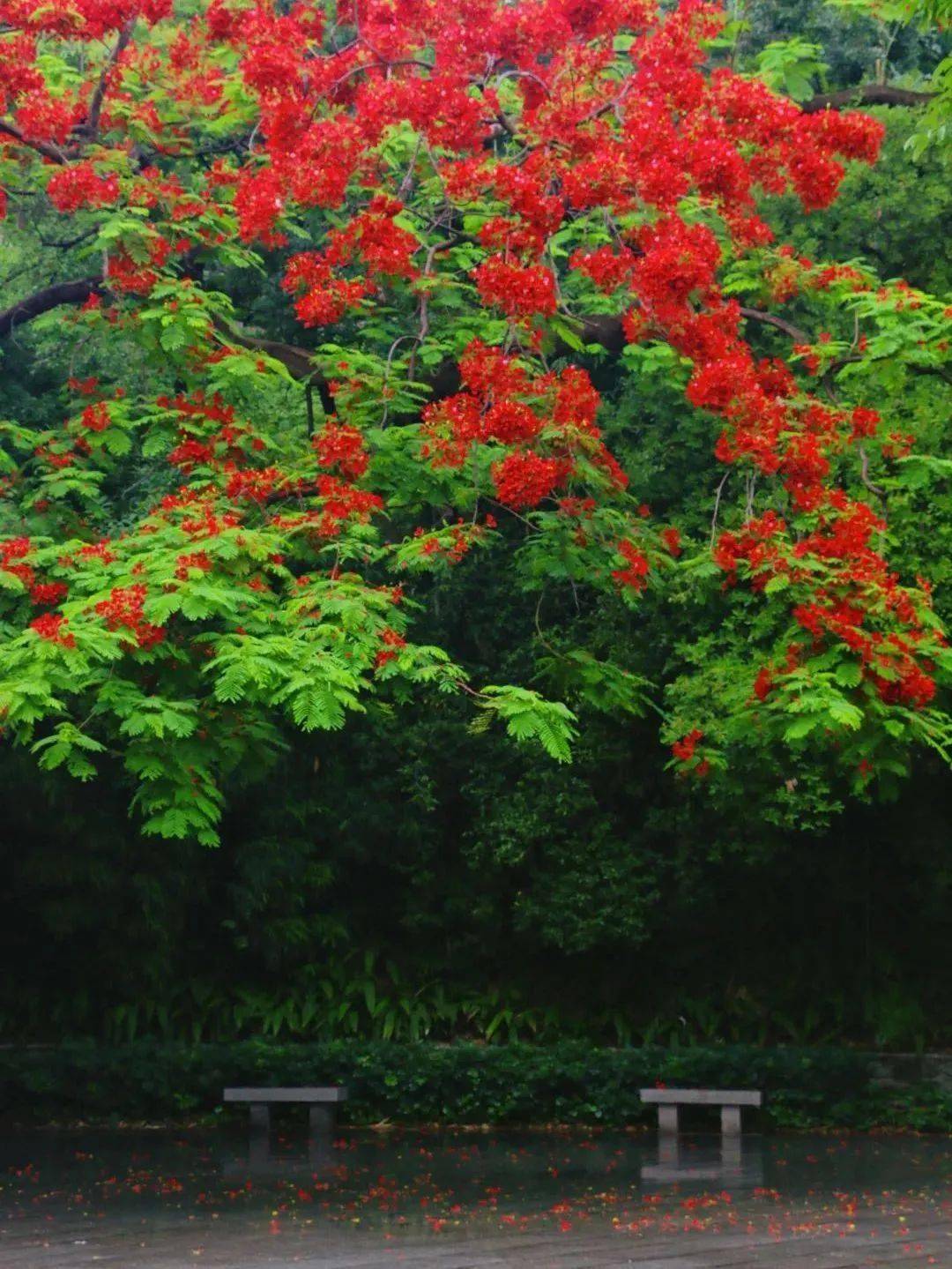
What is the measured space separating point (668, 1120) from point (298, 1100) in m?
2.83

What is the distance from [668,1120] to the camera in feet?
46.1

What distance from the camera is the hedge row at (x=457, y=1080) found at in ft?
47.7

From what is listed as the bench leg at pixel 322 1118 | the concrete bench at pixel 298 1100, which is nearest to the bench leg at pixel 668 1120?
the concrete bench at pixel 298 1100

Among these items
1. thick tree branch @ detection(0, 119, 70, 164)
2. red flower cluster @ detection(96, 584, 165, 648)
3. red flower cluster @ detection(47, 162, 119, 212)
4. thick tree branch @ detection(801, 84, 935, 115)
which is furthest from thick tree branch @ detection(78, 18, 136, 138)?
thick tree branch @ detection(801, 84, 935, 115)

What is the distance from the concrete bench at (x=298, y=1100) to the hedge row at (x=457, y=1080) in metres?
0.41

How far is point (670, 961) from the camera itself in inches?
608

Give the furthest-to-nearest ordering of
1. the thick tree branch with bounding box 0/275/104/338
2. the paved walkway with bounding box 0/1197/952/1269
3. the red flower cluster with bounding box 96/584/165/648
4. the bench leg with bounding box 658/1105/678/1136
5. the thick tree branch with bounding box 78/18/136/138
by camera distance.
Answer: the bench leg with bounding box 658/1105/678/1136, the thick tree branch with bounding box 0/275/104/338, the thick tree branch with bounding box 78/18/136/138, the red flower cluster with bounding box 96/584/165/648, the paved walkway with bounding box 0/1197/952/1269

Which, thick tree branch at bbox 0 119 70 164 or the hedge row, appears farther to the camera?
the hedge row

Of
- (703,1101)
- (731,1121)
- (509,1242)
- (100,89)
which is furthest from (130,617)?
(731,1121)

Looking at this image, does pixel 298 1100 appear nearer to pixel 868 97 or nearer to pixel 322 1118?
pixel 322 1118

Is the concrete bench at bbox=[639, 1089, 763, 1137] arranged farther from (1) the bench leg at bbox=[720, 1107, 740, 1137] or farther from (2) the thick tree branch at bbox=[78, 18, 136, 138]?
(2) the thick tree branch at bbox=[78, 18, 136, 138]

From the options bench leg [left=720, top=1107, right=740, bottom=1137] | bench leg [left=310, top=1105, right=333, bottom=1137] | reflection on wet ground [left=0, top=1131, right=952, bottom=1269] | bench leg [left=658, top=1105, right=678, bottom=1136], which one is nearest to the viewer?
reflection on wet ground [left=0, top=1131, right=952, bottom=1269]

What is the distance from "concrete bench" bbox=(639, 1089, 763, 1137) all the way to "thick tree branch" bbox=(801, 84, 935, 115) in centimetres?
795

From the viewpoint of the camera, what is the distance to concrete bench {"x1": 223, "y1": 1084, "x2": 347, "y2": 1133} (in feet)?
47.2
